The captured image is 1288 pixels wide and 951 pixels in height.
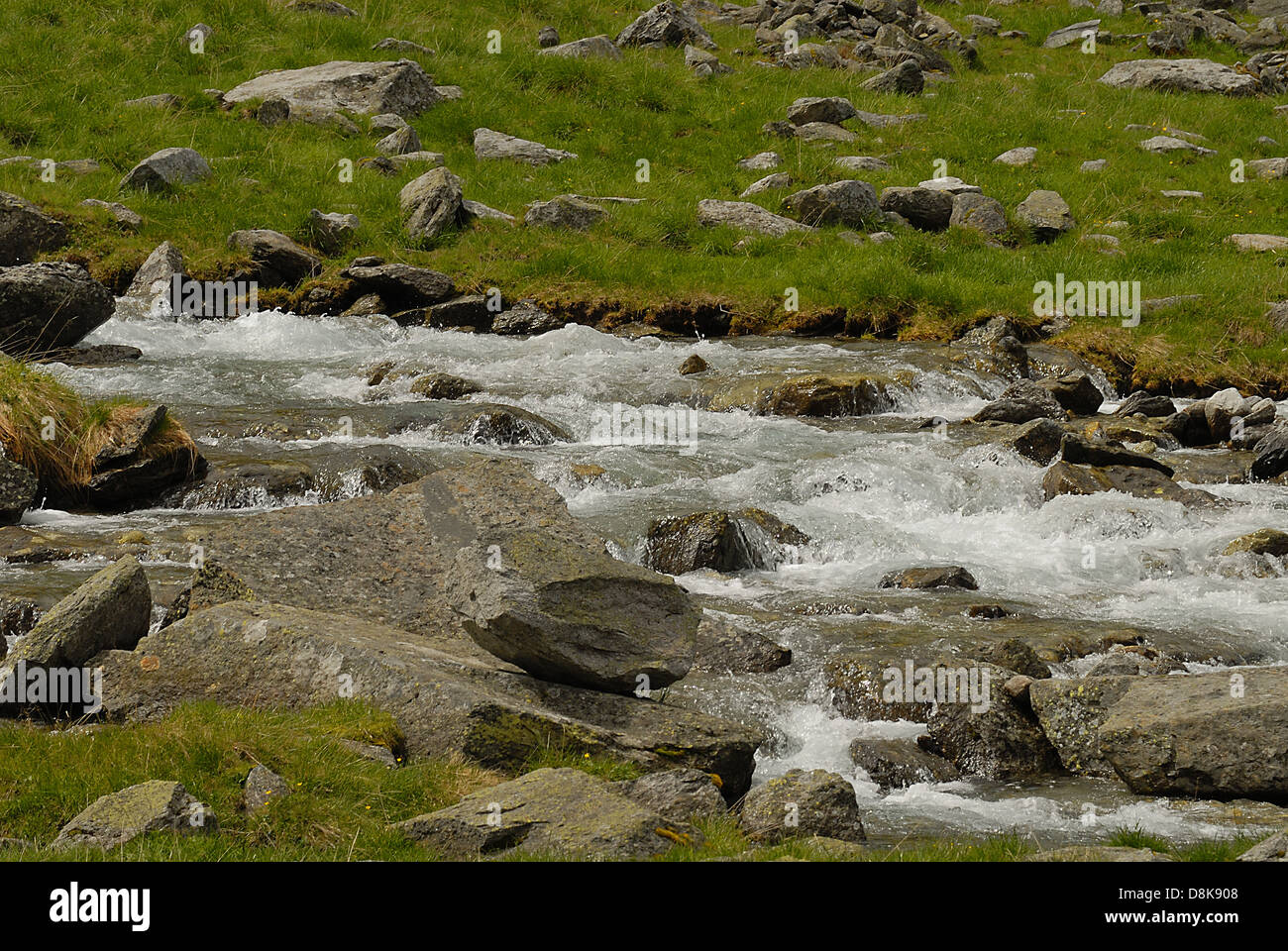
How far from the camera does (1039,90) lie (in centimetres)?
3634

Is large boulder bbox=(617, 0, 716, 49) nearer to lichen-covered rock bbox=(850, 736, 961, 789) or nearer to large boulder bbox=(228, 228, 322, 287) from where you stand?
large boulder bbox=(228, 228, 322, 287)

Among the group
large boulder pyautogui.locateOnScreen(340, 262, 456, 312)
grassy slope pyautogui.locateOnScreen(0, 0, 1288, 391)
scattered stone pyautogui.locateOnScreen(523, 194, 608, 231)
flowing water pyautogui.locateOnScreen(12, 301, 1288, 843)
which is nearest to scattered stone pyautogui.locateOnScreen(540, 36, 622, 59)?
grassy slope pyautogui.locateOnScreen(0, 0, 1288, 391)

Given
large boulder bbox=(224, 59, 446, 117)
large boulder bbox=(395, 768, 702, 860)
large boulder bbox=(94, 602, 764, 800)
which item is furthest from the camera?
large boulder bbox=(224, 59, 446, 117)

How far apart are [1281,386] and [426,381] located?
14239 mm

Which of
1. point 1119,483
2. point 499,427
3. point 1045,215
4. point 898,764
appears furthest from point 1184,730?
point 1045,215

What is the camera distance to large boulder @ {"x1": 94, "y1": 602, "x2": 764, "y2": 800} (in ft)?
25.9

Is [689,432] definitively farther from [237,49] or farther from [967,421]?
[237,49]

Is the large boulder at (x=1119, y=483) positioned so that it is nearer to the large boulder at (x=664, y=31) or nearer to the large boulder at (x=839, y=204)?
the large boulder at (x=839, y=204)

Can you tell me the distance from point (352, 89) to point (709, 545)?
72.7 ft

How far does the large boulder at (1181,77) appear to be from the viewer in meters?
36.6

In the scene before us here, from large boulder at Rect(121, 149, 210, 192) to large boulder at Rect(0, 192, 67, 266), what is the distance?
2828mm

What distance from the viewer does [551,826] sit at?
643 centimetres

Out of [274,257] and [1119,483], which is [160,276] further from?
[1119,483]

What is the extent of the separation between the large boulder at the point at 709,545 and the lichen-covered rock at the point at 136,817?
7.31m
